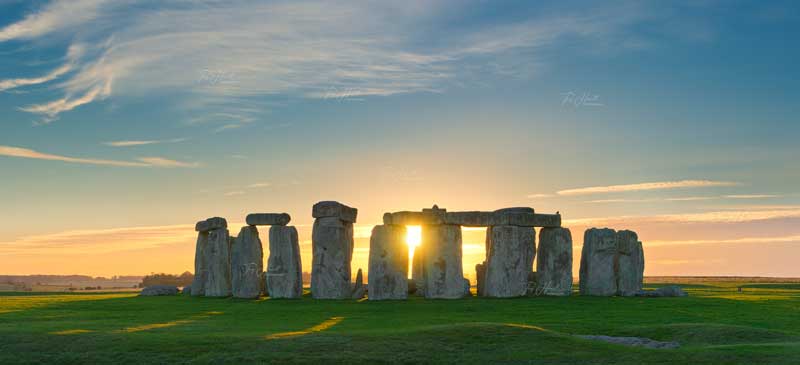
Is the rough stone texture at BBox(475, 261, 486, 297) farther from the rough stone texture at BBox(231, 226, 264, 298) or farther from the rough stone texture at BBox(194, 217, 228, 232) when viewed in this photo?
the rough stone texture at BBox(194, 217, 228, 232)

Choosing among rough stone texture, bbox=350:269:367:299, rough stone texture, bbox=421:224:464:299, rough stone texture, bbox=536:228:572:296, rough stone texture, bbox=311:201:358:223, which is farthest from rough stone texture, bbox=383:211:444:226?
rough stone texture, bbox=536:228:572:296

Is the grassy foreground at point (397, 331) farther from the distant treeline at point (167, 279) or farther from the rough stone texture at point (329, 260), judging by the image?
the distant treeline at point (167, 279)

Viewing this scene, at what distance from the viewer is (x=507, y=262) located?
36.8 m

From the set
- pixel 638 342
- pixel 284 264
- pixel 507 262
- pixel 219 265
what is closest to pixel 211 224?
pixel 219 265

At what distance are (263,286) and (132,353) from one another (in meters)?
19.6

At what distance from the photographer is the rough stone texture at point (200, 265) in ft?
136

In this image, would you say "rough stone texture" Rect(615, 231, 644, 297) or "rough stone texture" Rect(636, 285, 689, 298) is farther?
"rough stone texture" Rect(636, 285, 689, 298)

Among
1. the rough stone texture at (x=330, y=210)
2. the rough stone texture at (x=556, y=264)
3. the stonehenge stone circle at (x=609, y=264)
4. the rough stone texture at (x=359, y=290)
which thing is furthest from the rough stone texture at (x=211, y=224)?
the stonehenge stone circle at (x=609, y=264)

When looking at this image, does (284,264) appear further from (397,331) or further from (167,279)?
(167,279)

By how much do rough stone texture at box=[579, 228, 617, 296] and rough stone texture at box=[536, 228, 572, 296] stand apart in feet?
3.50

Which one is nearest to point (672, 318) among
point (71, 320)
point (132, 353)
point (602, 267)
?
point (602, 267)

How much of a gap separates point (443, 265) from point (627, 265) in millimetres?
9023

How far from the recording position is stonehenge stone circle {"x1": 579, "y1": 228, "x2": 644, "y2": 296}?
38.1 m

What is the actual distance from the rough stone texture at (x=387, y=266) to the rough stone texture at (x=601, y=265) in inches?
345
